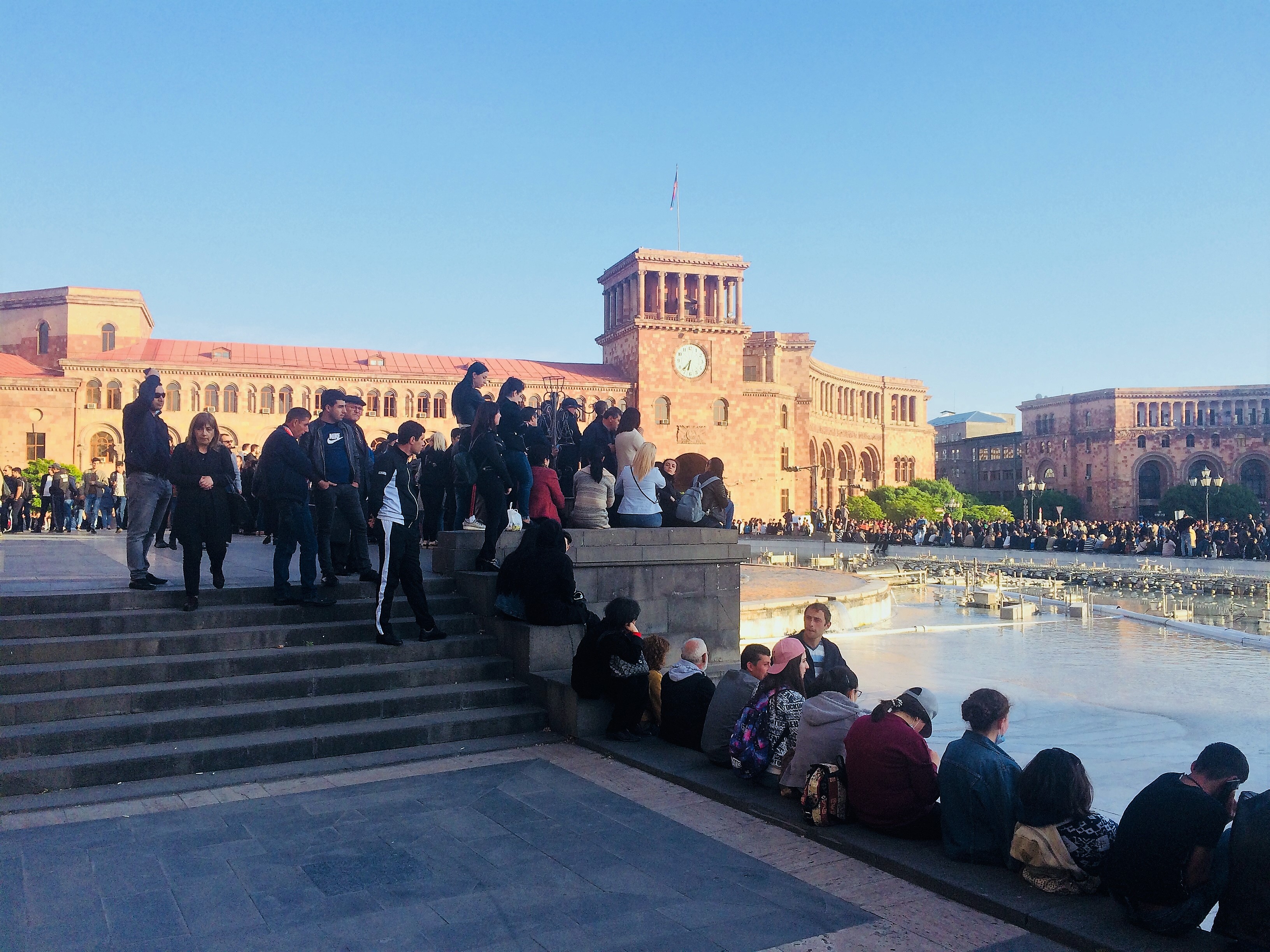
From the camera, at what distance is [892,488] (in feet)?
202

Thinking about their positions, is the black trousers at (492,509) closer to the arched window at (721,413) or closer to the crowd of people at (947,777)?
the crowd of people at (947,777)

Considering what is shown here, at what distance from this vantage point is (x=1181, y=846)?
134 inches

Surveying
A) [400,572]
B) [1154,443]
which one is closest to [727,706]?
[400,572]

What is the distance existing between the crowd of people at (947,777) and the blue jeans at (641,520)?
228 centimetres

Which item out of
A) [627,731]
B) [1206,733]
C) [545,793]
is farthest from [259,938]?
[1206,733]

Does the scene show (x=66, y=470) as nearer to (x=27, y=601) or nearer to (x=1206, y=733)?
(x=27, y=601)

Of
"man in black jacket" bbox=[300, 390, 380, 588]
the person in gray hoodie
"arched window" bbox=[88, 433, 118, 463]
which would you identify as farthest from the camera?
"arched window" bbox=[88, 433, 118, 463]

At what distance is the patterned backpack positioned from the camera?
4699 millimetres

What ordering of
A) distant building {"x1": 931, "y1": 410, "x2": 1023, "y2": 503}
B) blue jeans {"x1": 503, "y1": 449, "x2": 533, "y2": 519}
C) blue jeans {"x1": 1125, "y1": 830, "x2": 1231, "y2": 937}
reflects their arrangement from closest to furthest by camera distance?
→ blue jeans {"x1": 1125, "y1": 830, "x2": 1231, "y2": 937}, blue jeans {"x1": 503, "y1": 449, "x2": 533, "y2": 519}, distant building {"x1": 931, "y1": 410, "x2": 1023, "y2": 503}

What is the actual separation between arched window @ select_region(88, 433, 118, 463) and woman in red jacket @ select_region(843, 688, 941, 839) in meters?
45.5

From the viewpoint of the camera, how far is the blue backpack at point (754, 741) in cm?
541

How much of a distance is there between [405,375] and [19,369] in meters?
17.7

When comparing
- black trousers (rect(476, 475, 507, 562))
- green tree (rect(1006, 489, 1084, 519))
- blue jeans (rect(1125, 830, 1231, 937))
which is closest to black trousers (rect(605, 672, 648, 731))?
black trousers (rect(476, 475, 507, 562))

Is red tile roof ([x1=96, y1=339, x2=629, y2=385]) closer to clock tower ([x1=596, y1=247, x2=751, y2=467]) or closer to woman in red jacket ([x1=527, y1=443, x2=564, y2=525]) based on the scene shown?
clock tower ([x1=596, y1=247, x2=751, y2=467])
